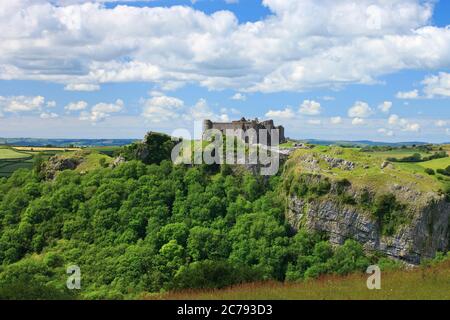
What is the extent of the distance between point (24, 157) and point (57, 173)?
48.5m

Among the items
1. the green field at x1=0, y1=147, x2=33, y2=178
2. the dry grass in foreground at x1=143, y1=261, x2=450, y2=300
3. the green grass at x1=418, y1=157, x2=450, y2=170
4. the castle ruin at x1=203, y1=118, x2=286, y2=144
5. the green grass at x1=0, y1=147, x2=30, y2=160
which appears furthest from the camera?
the green grass at x1=0, y1=147, x2=30, y2=160

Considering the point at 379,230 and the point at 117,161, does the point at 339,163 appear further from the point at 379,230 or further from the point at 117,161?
the point at 117,161

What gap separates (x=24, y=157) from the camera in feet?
364

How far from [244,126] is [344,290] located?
5789cm

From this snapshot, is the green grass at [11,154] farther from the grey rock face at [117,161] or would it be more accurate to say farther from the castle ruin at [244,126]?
the castle ruin at [244,126]

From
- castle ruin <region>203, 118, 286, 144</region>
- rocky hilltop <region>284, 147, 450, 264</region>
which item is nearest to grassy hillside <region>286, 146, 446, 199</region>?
rocky hilltop <region>284, 147, 450, 264</region>

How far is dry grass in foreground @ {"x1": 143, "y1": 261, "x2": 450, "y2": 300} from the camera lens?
51.2 ft

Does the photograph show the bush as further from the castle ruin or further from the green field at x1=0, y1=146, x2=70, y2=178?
the green field at x1=0, y1=146, x2=70, y2=178

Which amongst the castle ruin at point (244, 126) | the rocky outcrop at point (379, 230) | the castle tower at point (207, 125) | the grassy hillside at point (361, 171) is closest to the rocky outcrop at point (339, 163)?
the grassy hillside at point (361, 171)

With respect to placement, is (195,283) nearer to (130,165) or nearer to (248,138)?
(130,165)

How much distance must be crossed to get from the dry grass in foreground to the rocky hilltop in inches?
1193

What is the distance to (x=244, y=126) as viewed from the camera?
73.8m

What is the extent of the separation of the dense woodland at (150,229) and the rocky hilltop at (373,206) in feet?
6.44
